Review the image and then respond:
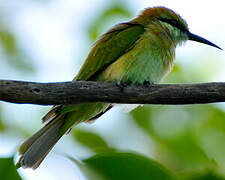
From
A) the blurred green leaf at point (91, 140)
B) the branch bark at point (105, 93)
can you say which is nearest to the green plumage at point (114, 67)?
the blurred green leaf at point (91, 140)

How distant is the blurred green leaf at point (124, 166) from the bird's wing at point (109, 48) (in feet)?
4.83

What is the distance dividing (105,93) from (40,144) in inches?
33.2

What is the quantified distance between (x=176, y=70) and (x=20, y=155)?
1836 mm

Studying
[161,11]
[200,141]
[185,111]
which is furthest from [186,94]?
[161,11]

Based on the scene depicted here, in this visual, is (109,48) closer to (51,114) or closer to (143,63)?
(143,63)

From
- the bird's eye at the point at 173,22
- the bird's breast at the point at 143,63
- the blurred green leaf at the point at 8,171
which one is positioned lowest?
the bird's breast at the point at 143,63

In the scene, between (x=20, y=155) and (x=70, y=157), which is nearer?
(x=70, y=157)

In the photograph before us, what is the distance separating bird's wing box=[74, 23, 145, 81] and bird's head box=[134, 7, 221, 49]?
0.24 m

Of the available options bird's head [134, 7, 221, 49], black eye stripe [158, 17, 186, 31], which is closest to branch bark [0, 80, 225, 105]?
bird's head [134, 7, 221, 49]

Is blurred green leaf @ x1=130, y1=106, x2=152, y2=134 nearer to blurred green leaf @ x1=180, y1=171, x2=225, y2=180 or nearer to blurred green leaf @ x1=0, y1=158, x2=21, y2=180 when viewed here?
blurred green leaf @ x1=180, y1=171, x2=225, y2=180

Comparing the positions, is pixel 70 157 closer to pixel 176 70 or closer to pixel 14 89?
pixel 14 89

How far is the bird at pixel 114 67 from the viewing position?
2.89m

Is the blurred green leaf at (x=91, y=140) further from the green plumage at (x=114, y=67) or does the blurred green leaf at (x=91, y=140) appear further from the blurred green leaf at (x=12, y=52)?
the blurred green leaf at (x=12, y=52)

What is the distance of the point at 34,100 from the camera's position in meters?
2.08
